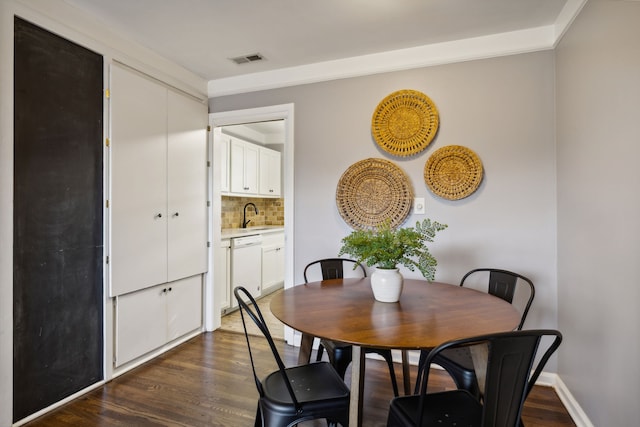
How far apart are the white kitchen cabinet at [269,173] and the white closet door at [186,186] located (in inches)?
70.6

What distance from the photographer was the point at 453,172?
99.7 inches

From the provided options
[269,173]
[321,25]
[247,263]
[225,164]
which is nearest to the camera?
[321,25]

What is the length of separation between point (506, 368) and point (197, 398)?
1884 mm

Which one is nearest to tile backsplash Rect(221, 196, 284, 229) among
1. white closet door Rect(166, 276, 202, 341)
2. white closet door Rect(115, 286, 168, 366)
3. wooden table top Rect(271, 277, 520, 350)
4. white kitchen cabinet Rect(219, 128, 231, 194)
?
white kitchen cabinet Rect(219, 128, 231, 194)

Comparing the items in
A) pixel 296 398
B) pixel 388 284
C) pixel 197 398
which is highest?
pixel 388 284

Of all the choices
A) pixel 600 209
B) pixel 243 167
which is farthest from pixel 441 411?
pixel 243 167

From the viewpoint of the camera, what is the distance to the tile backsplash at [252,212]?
15.5 feet

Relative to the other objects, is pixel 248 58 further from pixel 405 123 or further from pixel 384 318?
pixel 384 318

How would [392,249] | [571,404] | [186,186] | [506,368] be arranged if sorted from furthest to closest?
[186,186]
[571,404]
[392,249]
[506,368]

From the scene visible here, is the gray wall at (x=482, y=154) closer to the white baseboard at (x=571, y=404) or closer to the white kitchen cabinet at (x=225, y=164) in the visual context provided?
the white baseboard at (x=571, y=404)

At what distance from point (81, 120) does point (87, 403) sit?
5.84 ft

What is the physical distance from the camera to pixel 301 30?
7.80 ft

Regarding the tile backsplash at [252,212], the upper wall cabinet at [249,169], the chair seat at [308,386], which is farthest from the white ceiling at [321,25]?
the tile backsplash at [252,212]

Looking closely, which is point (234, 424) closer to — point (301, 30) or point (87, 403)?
point (87, 403)
